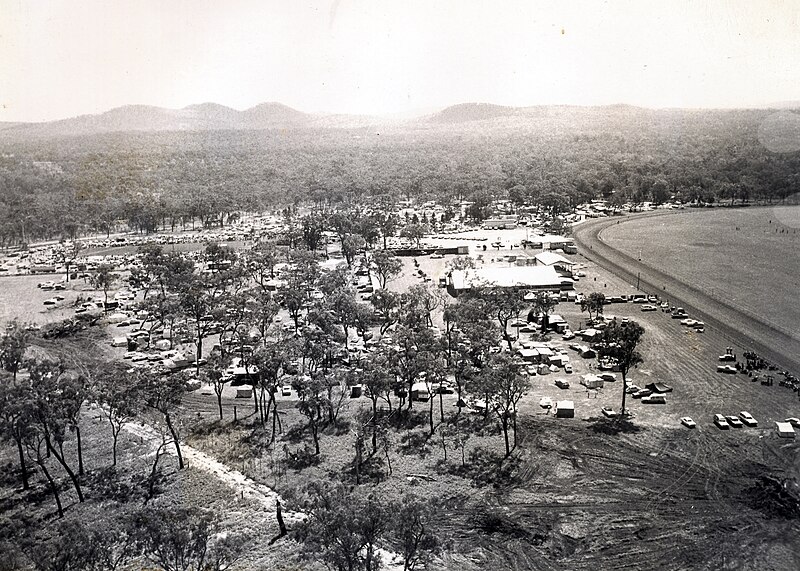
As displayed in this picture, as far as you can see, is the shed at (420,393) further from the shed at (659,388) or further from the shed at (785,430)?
the shed at (785,430)

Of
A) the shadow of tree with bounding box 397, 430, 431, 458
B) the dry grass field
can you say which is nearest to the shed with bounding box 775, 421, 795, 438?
the dry grass field

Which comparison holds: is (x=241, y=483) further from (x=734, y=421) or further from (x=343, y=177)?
(x=343, y=177)

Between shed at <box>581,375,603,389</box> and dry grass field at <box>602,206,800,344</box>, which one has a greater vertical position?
dry grass field at <box>602,206,800,344</box>

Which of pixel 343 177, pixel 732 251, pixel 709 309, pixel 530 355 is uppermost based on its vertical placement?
pixel 343 177

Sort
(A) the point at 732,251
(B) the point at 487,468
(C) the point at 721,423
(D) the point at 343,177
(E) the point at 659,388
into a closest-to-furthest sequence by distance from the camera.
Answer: (B) the point at 487,468
(C) the point at 721,423
(E) the point at 659,388
(A) the point at 732,251
(D) the point at 343,177

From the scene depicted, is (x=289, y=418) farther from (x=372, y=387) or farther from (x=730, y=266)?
(x=730, y=266)

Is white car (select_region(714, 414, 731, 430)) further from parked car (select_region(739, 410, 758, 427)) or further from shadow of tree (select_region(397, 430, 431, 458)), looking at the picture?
shadow of tree (select_region(397, 430, 431, 458))

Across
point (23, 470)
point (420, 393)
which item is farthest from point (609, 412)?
point (23, 470)
